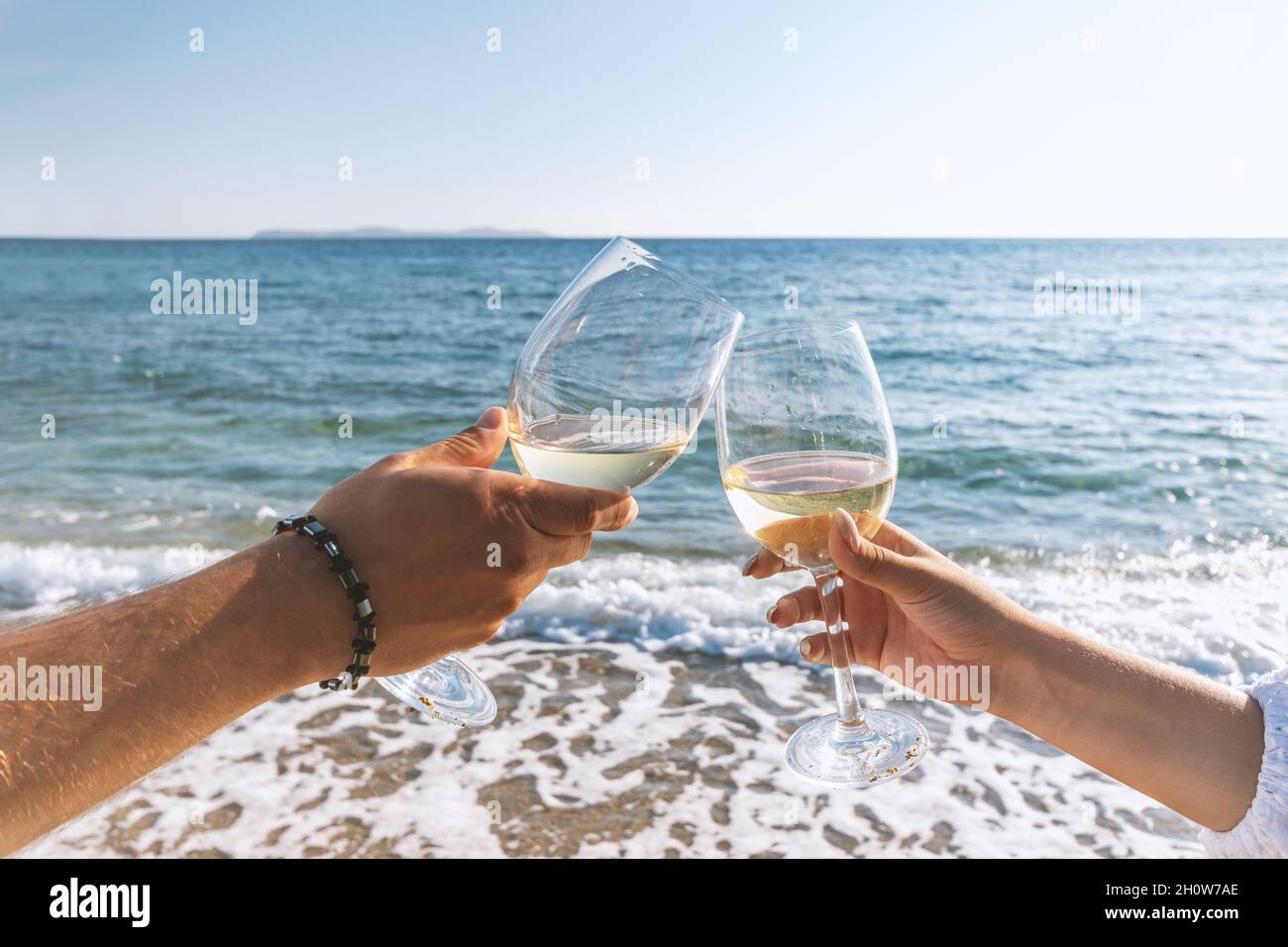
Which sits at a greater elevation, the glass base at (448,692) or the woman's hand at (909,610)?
the woman's hand at (909,610)

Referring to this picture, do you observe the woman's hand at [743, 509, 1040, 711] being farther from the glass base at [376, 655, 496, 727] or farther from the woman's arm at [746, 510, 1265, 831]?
the glass base at [376, 655, 496, 727]

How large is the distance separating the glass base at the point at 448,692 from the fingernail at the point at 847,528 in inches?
33.1

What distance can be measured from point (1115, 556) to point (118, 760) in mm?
7875

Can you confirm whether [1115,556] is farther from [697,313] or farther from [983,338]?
[983,338]

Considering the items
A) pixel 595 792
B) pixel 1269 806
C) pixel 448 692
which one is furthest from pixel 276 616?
pixel 595 792

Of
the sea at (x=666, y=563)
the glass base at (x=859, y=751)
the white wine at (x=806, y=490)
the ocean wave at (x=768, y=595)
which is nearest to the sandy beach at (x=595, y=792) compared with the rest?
the sea at (x=666, y=563)

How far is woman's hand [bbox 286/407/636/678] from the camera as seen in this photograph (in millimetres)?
1809

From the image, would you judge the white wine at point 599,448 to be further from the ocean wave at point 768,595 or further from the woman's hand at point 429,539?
the ocean wave at point 768,595

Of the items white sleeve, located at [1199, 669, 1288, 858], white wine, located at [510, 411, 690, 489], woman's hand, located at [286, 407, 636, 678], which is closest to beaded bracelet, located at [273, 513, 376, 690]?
woman's hand, located at [286, 407, 636, 678]

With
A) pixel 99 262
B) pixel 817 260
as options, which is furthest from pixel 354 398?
pixel 99 262

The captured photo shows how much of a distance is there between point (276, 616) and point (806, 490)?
1033 millimetres

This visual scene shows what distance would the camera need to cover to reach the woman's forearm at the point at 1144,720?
2.00 metres

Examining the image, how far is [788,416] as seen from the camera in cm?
185

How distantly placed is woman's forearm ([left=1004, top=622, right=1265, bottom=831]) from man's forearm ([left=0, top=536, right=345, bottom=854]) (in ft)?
4.95
